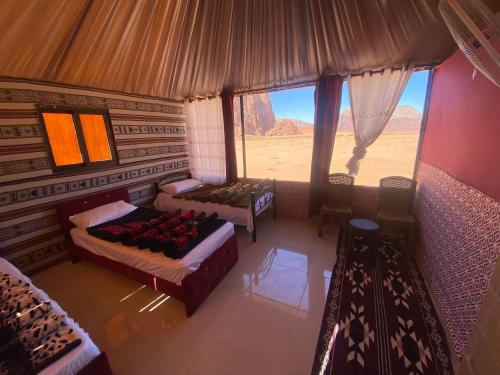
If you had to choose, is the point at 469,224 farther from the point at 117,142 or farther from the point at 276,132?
the point at 117,142

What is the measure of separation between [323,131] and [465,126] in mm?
1821

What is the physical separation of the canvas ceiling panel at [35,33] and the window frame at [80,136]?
0.41 m

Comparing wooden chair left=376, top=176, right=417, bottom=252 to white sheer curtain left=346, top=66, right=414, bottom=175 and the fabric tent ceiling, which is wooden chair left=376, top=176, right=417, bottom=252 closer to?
white sheer curtain left=346, top=66, right=414, bottom=175

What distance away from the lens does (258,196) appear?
3443mm

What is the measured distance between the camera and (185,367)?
1.58 metres

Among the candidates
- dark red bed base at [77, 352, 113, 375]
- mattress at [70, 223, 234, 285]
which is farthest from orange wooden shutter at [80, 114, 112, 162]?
dark red bed base at [77, 352, 113, 375]

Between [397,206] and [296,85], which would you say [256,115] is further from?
[397,206]

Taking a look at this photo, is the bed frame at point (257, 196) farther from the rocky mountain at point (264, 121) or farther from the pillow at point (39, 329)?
the pillow at point (39, 329)

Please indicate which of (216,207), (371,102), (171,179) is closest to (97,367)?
(216,207)

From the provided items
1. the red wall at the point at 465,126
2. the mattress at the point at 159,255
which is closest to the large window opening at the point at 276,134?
the red wall at the point at 465,126

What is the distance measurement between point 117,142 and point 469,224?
14.9ft

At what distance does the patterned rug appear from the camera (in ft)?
5.08

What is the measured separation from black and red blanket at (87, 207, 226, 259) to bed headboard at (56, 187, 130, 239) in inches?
20.8

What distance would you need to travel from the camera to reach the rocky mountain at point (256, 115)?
14.1ft
